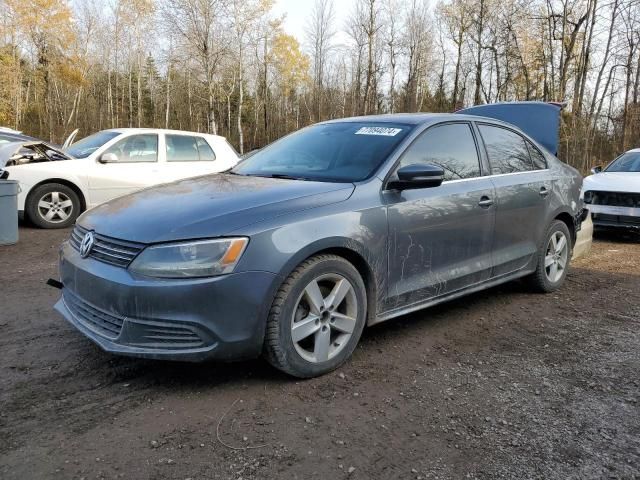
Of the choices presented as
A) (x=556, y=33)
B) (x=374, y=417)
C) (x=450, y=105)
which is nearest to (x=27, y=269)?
(x=374, y=417)

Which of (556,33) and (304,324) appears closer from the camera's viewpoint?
(304,324)

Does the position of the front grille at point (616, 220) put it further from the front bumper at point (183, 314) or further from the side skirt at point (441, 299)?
the front bumper at point (183, 314)

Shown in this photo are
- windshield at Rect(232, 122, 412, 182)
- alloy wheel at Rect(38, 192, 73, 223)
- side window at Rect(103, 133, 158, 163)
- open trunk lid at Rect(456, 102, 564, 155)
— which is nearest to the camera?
windshield at Rect(232, 122, 412, 182)

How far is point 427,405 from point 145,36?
165ft

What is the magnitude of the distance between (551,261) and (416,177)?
2.38 meters

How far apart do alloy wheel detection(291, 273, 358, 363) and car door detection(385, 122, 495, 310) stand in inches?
15.2

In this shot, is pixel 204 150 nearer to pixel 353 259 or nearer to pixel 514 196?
pixel 514 196

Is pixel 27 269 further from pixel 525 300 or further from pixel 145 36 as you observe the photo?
pixel 145 36

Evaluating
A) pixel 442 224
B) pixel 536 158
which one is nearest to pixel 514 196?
pixel 536 158

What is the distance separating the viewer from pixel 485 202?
4059 mm

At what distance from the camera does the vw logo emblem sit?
3.00 metres

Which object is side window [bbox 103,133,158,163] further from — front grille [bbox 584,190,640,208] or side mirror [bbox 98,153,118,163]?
front grille [bbox 584,190,640,208]

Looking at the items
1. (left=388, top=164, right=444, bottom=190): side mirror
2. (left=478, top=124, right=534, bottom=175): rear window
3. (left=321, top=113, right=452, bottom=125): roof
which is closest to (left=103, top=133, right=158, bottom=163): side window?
(left=321, top=113, right=452, bottom=125): roof

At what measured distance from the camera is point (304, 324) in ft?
9.80
